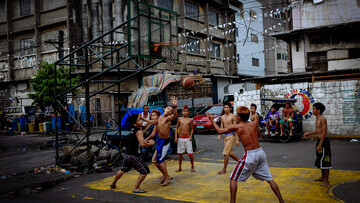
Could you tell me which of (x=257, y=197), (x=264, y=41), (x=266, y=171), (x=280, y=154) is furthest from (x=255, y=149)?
(x=264, y=41)

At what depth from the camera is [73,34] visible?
26875 millimetres

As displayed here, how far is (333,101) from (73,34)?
71.9 feet

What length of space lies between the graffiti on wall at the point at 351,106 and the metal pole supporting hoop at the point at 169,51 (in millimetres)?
8870

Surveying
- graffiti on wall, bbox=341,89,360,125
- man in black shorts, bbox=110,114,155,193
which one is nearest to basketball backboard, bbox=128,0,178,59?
man in black shorts, bbox=110,114,155,193

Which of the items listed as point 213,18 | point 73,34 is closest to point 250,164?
point 73,34

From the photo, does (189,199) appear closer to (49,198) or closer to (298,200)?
(298,200)

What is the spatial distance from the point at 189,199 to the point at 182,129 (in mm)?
2847

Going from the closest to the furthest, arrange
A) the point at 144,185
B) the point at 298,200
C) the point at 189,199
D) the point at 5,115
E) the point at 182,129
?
the point at 298,200 → the point at 189,199 → the point at 144,185 → the point at 182,129 → the point at 5,115

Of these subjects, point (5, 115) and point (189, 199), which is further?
point (5, 115)

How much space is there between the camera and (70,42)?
2686 cm

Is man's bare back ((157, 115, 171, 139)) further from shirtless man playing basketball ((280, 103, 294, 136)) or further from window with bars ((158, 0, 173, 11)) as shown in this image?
window with bars ((158, 0, 173, 11))

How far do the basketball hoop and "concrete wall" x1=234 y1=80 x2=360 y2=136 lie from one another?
8087mm

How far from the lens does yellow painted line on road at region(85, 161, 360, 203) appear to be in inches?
230

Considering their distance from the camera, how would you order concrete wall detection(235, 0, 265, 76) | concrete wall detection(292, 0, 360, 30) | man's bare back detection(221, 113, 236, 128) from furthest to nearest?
concrete wall detection(235, 0, 265, 76) → concrete wall detection(292, 0, 360, 30) → man's bare back detection(221, 113, 236, 128)
